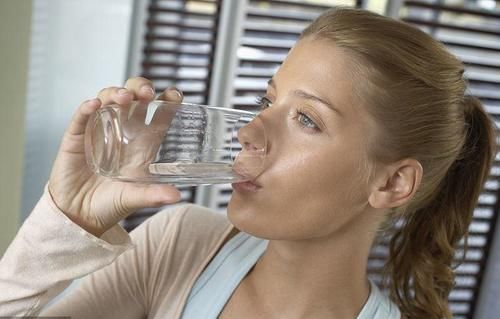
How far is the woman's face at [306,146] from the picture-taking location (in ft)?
3.77

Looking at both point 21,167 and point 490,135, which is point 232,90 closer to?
point 21,167

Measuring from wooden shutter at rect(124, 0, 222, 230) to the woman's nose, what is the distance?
1.16m

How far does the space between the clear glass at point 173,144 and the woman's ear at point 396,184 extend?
27 cm

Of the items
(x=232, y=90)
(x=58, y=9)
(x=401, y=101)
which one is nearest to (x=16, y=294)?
(x=401, y=101)

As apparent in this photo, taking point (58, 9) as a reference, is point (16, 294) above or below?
below

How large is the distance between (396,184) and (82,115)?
56 cm

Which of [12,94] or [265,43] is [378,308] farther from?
[265,43]

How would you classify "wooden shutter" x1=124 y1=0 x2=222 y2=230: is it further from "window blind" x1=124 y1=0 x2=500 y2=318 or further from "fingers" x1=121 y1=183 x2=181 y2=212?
"fingers" x1=121 y1=183 x2=181 y2=212

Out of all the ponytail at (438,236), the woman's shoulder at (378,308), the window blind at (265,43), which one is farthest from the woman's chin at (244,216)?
the window blind at (265,43)

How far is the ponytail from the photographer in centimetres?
145

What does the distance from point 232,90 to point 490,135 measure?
3.66 ft

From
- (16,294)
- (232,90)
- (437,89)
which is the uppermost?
(437,89)

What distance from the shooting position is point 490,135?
1.43 metres

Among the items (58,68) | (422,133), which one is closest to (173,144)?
(422,133)
